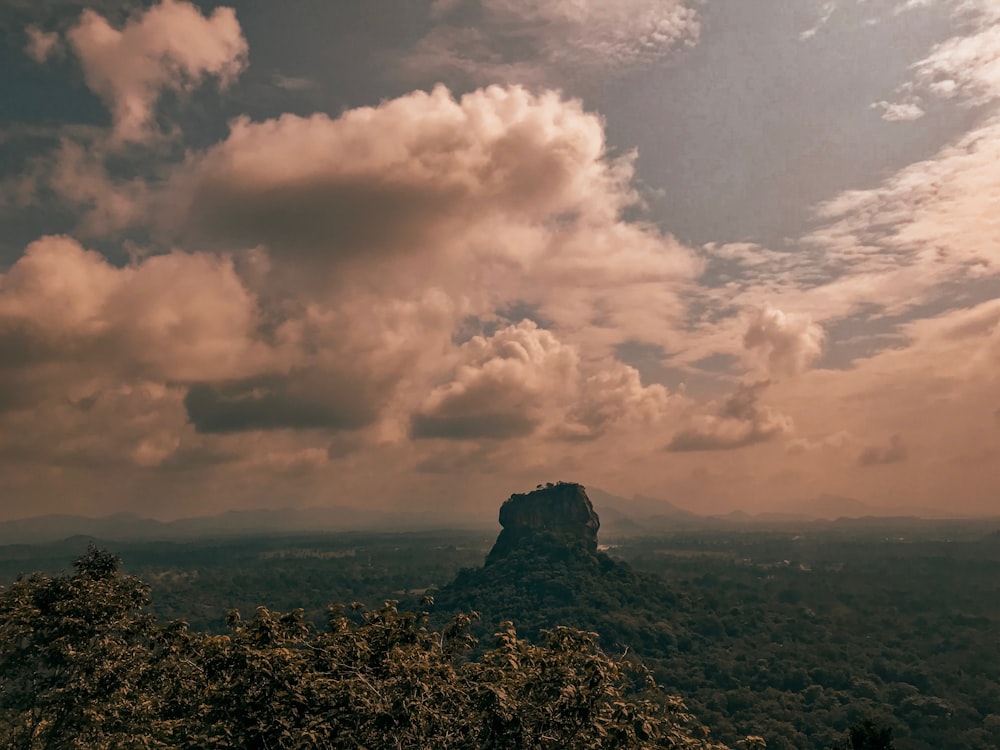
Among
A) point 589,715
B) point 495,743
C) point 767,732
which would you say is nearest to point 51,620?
point 495,743

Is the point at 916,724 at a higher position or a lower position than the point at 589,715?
lower

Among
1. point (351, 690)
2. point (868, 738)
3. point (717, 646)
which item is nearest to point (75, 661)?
point (351, 690)

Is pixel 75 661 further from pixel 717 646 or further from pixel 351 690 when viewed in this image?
pixel 717 646

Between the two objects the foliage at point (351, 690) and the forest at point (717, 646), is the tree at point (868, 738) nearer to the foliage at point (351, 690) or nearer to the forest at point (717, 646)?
the forest at point (717, 646)

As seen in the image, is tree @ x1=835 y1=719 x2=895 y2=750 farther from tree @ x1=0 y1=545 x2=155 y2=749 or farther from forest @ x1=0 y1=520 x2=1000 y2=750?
tree @ x1=0 y1=545 x2=155 y2=749

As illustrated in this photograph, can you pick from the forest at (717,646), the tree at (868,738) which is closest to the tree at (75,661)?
the forest at (717,646)

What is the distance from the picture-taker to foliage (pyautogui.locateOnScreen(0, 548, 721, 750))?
17031 mm

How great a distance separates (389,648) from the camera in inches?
848

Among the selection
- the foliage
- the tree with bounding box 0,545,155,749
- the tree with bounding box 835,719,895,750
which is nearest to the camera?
the foliage

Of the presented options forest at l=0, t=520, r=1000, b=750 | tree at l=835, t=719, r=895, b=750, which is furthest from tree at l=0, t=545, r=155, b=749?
tree at l=835, t=719, r=895, b=750

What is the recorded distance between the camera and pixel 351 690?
16969mm

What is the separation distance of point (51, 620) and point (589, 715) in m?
25.3

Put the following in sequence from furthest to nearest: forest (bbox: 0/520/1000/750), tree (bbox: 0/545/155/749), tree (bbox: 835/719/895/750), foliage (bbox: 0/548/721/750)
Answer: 1. tree (bbox: 835/719/895/750)
2. tree (bbox: 0/545/155/749)
3. forest (bbox: 0/520/1000/750)
4. foliage (bbox: 0/548/721/750)

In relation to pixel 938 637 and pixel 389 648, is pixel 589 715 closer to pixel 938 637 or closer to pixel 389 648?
pixel 389 648
